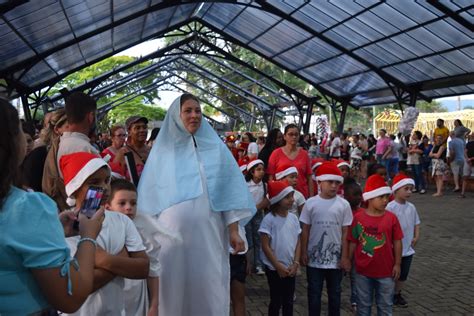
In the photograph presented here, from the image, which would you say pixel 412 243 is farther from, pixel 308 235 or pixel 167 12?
pixel 167 12

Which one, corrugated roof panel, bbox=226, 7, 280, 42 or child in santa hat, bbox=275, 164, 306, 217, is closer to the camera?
child in santa hat, bbox=275, 164, 306, 217

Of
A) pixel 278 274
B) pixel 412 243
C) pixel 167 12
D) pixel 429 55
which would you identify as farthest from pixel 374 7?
pixel 278 274

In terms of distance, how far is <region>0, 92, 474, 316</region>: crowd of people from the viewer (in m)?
1.37

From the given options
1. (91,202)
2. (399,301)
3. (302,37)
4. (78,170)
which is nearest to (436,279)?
(399,301)

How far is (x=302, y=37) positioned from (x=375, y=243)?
18663 mm

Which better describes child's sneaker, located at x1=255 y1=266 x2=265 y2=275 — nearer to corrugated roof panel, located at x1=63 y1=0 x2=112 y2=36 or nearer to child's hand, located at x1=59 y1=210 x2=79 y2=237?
child's hand, located at x1=59 y1=210 x2=79 y2=237

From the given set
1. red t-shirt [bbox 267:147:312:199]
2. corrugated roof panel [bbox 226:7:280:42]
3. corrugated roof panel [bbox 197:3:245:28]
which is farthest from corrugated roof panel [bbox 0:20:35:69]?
red t-shirt [bbox 267:147:312:199]

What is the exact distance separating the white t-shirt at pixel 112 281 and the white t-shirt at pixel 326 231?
2.03 m

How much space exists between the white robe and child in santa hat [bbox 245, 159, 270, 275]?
1.58 meters

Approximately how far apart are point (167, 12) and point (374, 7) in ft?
29.2

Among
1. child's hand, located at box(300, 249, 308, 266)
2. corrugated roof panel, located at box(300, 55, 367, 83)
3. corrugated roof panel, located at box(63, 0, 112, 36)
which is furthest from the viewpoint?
corrugated roof panel, located at box(300, 55, 367, 83)

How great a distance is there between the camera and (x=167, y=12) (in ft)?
66.8

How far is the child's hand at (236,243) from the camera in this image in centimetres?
316

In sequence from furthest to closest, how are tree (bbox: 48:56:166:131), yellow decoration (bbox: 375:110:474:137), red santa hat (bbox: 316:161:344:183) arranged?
tree (bbox: 48:56:166:131), yellow decoration (bbox: 375:110:474:137), red santa hat (bbox: 316:161:344:183)
